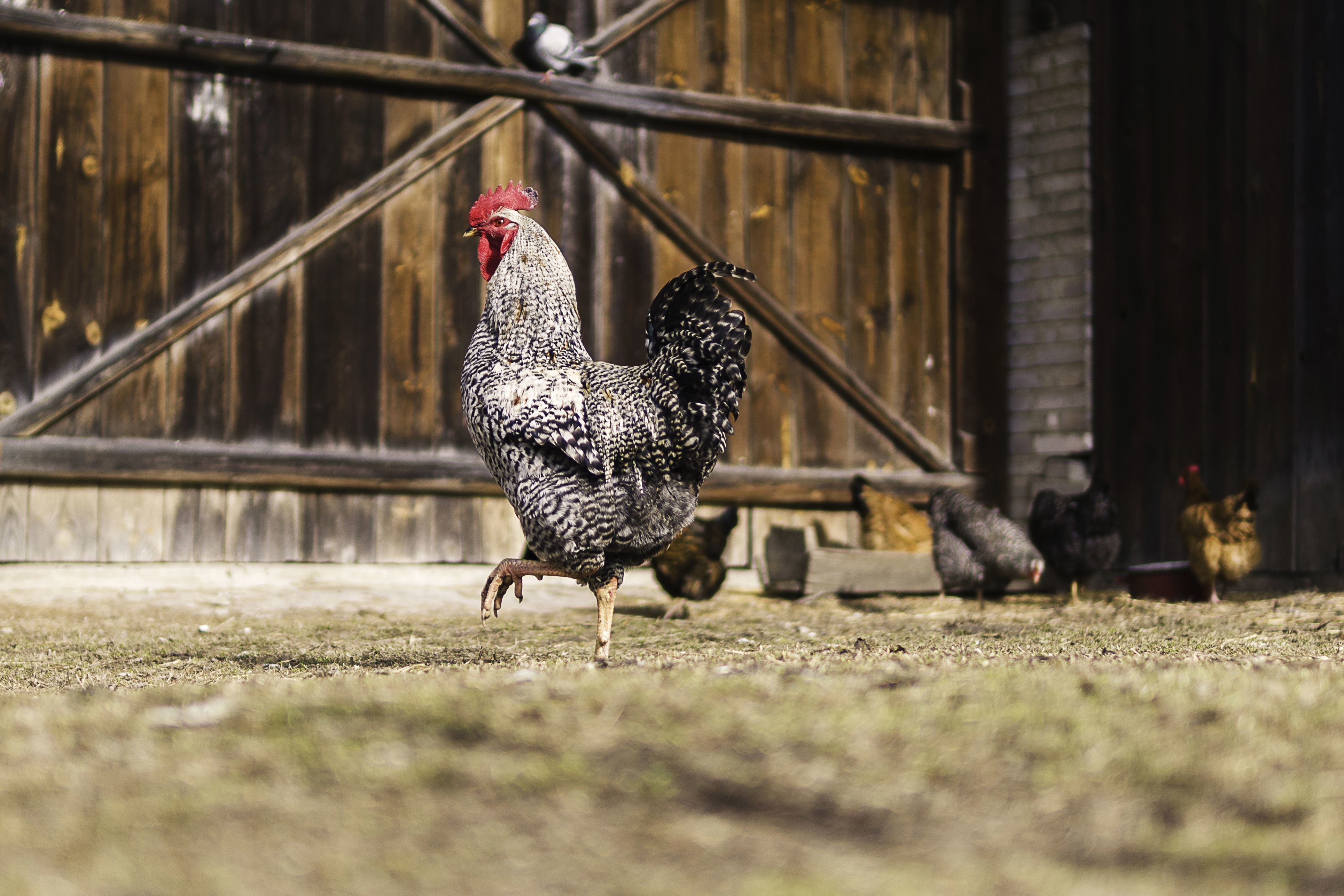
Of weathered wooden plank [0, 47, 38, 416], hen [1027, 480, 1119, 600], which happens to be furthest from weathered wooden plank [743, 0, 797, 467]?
weathered wooden plank [0, 47, 38, 416]

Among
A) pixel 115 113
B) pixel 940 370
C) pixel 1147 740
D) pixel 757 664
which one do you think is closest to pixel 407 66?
pixel 115 113

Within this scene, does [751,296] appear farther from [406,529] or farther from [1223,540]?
[1223,540]

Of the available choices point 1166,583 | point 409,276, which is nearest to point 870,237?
point 1166,583

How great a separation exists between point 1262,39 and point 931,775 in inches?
353

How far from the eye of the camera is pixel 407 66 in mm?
8273

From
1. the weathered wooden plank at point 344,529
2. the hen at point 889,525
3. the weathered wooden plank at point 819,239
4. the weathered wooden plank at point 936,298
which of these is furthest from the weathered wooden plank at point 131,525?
the weathered wooden plank at point 936,298

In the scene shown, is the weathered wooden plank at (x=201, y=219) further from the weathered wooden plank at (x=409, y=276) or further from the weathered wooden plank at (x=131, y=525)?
the weathered wooden plank at (x=409, y=276)

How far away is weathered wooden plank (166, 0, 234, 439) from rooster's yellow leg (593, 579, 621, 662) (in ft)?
12.7

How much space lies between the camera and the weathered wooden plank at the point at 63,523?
725 cm

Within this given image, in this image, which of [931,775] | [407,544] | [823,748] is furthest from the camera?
[407,544]

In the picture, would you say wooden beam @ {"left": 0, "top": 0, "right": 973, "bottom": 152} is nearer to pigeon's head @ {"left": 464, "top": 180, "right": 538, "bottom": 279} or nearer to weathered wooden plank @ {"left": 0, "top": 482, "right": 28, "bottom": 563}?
weathered wooden plank @ {"left": 0, "top": 482, "right": 28, "bottom": 563}

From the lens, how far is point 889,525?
858 centimetres

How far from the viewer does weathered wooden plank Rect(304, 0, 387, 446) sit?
8070 millimetres

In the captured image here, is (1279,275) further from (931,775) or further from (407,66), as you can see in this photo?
(931,775)
